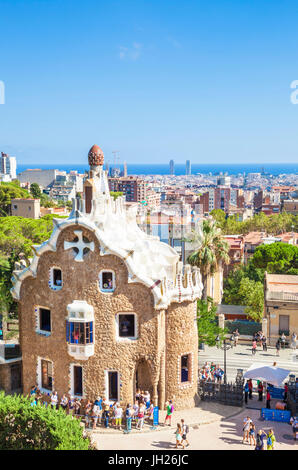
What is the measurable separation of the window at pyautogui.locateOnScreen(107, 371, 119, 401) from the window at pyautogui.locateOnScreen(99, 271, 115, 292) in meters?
4.07

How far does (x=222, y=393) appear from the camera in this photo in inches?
1076

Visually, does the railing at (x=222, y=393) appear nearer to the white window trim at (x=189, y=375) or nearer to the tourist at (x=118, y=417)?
the white window trim at (x=189, y=375)

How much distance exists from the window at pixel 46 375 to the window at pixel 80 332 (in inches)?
102

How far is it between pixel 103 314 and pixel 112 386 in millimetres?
3685

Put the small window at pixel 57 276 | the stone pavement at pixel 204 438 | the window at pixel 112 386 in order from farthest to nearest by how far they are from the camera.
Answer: the small window at pixel 57 276
the window at pixel 112 386
the stone pavement at pixel 204 438

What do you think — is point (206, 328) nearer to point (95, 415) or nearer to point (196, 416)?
point (196, 416)

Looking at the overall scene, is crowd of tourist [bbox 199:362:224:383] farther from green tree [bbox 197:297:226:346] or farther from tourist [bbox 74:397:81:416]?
tourist [bbox 74:397:81:416]

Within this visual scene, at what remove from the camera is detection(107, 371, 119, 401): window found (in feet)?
81.1

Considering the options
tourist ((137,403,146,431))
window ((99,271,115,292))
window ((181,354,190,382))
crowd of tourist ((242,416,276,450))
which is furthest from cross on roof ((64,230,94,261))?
crowd of tourist ((242,416,276,450))

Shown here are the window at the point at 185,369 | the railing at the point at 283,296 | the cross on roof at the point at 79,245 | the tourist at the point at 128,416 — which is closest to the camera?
the tourist at the point at 128,416

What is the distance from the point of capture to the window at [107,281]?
79.4ft

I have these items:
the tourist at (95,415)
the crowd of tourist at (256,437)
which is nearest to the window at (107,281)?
the tourist at (95,415)
